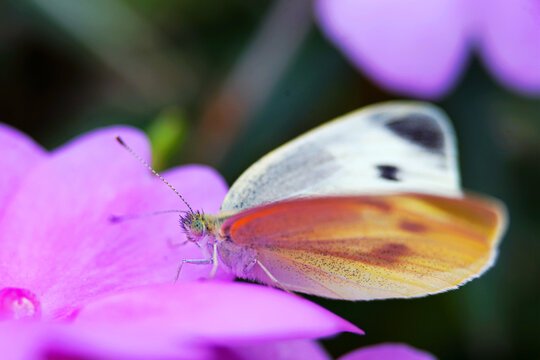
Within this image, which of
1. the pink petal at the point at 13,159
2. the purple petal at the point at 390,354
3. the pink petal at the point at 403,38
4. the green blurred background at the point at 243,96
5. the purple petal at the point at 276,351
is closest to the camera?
the purple petal at the point at 276,351

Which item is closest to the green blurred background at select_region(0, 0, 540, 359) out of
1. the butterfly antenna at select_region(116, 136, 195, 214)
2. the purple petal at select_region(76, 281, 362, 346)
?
the butterfly antenna at select_region(116, 136, 195, 214)

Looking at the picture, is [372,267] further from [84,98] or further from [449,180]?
[84,98]

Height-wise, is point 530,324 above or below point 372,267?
below

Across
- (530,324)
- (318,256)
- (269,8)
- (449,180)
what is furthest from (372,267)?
(269,8)

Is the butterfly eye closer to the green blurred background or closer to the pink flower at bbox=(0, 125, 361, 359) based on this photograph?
the pink flower at bbox=(0, 125, 361, 359)

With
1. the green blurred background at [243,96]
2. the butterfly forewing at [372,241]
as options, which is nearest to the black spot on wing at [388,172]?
the butterfly forewing at [372,241]

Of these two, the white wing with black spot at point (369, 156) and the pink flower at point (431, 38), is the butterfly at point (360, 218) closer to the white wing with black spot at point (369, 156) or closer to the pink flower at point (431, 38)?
the white wing with black spot at point (369, 156)

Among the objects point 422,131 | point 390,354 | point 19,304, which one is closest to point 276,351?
point 390,354

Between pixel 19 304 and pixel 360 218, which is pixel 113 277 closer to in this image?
pixel 19 304
